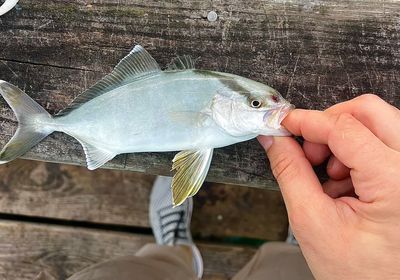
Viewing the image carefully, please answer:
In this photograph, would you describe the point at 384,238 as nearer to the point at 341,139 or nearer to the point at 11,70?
the point at 341,139

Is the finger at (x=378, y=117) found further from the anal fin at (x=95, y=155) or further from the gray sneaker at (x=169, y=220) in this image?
the gray sneaker at (x=169, y=220)

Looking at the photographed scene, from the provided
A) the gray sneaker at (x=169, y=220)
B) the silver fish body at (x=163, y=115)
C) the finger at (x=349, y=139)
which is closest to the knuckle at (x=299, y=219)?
the finger at (x=349, y=139)

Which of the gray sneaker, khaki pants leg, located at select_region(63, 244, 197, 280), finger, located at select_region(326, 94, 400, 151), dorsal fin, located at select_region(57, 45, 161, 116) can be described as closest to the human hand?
finger, located at select_region(326, 94, 400, 151)

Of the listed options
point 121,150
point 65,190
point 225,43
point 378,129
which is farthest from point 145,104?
point 65,190

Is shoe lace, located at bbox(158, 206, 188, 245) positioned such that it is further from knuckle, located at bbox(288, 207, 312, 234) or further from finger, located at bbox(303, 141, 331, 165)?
knuckle, located at bbox(288, 207, 312, 234)

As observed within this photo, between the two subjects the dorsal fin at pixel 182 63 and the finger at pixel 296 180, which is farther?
the dorsal fin at pixel 182 63

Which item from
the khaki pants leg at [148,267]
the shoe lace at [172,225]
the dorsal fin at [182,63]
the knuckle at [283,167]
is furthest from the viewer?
the shoe lace at [172,225]
